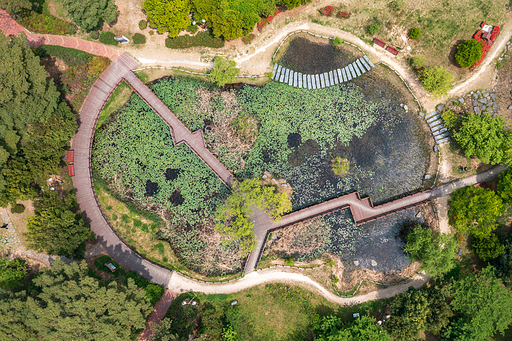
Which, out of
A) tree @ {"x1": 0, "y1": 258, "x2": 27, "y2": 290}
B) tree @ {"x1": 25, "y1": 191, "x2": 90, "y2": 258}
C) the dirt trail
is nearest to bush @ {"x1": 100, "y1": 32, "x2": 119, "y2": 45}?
tree @ {"x1": 25, "y1": 191, "x2": 90, "y2": 258}

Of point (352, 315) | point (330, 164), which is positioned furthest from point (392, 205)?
point (352, 315)

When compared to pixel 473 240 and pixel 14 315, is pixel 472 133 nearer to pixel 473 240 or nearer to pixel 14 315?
pixel 473 240

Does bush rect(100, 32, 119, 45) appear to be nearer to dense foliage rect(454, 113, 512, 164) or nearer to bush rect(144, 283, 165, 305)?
bush rect(144, 283, 165, 305)

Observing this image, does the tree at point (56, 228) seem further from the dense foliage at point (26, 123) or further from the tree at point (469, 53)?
the tree at point (469, 53)

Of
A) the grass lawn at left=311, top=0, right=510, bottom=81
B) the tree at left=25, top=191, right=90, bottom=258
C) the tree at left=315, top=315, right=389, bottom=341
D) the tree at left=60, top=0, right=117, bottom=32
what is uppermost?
the grass lawn at left=311, top=0, right=510, bottom=81

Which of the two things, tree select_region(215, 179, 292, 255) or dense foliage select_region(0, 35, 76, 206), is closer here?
dense foliage select_region(0, 35, 76, 206)

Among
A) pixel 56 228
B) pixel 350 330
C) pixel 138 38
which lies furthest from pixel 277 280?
pixel 138 38

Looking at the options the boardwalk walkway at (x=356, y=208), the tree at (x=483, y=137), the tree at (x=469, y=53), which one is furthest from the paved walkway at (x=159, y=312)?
the tree at (x=469, y=53)
